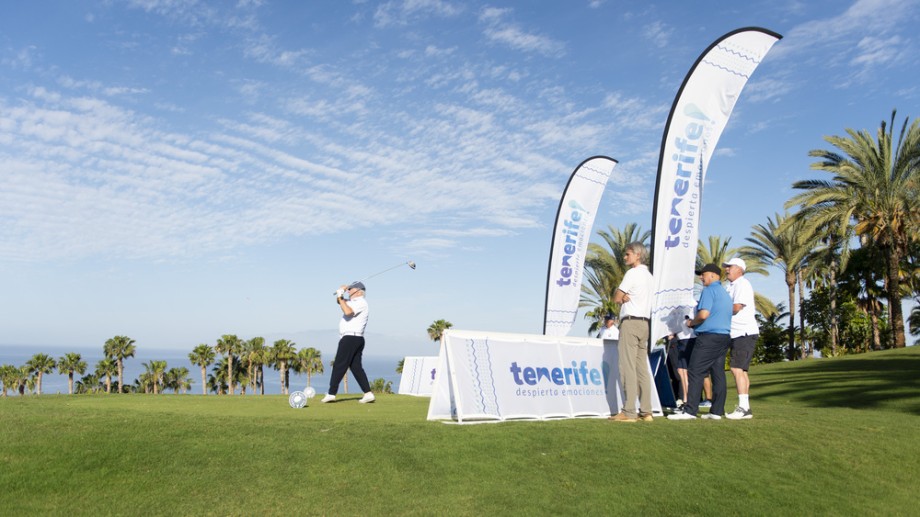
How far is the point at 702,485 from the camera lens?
6.23 meters

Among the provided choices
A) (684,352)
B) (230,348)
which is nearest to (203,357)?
(230,348)

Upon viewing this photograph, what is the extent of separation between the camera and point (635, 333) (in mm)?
8953

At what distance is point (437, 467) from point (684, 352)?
5.97m

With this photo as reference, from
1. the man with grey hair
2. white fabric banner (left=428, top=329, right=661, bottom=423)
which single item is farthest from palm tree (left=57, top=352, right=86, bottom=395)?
the man with grey hair

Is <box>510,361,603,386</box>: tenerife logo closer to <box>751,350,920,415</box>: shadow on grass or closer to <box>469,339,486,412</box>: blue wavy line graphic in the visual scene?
<box>469,339,486,412</box>: blue wavy line graphic

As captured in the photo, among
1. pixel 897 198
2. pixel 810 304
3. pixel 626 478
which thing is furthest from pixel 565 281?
pixel 810 304

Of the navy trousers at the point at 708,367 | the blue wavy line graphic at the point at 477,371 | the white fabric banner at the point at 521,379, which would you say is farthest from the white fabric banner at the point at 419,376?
the navy trousers at the point at 708,367

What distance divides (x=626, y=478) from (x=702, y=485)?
706mm

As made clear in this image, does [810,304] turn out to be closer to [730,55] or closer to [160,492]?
[730,55]

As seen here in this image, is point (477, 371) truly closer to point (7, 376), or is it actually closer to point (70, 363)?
point (70, 363)

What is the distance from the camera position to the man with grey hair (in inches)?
349

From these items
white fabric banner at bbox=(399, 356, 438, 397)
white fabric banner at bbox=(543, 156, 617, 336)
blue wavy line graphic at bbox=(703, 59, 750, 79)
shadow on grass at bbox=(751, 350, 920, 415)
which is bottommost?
shadow on grass at bbox=(751, 350, 920, 415)

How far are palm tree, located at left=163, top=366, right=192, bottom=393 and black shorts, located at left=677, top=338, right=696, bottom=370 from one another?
78.9m

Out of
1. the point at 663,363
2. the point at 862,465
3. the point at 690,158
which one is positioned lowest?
the point at 862,465
